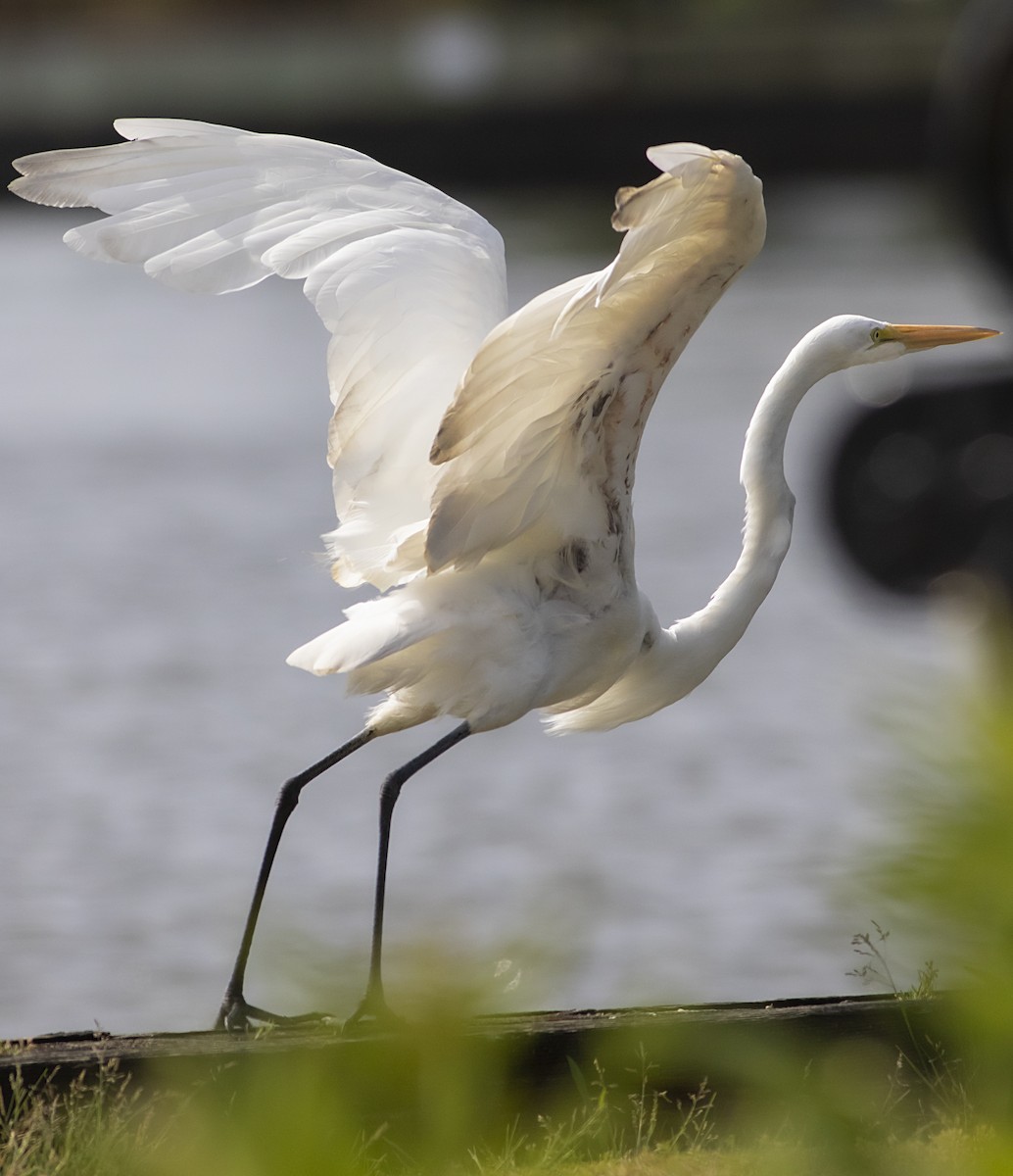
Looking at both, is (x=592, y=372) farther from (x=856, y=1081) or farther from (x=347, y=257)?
(x=856, y=1081)

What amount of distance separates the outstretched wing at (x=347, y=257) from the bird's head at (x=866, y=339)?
→ 21.1 inches

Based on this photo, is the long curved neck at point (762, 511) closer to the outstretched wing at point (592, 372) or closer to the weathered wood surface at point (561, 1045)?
the outstretched wing at point (592, 372)

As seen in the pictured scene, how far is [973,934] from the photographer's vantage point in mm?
1307

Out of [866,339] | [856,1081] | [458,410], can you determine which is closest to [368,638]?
[458,410]

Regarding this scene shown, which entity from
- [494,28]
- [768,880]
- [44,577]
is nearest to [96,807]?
[768,880]

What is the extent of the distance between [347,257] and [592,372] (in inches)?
20.7

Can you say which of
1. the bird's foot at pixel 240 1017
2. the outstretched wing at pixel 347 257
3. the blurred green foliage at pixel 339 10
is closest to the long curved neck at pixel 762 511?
the outstretched wing at pixel 347 257

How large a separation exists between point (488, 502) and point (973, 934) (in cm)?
153

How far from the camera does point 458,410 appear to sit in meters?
2.55

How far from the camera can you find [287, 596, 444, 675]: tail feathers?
272 cm

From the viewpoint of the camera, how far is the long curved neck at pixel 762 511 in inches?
117

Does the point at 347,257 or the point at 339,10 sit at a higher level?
the point at 347,257

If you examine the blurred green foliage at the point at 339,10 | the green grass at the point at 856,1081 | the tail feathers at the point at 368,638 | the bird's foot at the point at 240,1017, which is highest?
the green grass at the point at 856,1081

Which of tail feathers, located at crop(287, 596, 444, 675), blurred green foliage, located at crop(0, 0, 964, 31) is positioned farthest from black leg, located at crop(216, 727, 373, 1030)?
blurred green foliage, located at crop(0, 0, 964, 31)
